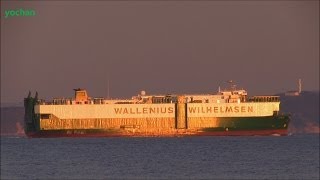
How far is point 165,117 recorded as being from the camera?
131 meters

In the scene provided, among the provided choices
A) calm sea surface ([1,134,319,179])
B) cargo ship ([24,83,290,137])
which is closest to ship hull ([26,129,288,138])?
cargo ship ([24,83,290,137])

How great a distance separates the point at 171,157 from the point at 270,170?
1510 centimetres

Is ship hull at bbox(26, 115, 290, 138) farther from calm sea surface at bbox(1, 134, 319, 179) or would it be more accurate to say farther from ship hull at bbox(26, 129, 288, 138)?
calm sea surface at bbox(1, 134, 319, 179)

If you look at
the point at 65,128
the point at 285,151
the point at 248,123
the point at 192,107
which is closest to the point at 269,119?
the point at 248,123

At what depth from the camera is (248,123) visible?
419ft

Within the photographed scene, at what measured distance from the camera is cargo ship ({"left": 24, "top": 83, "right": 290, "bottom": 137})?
129 metres

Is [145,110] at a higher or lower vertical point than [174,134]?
higher

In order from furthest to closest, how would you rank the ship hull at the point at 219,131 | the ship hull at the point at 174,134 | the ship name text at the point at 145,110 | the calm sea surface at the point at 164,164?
the ship name text at the point at 145,110 < the ship hull at the point at 219,131 < the ship hull at the point at 174,134 < the calm sea surface at the point at 164,164

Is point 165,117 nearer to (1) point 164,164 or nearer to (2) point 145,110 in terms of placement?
(2) point 145,110

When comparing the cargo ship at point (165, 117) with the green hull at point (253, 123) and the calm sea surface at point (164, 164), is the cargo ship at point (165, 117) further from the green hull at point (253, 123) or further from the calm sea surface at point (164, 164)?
the calm sea surface at point (164, 164)

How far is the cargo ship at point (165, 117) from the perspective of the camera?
128625mm

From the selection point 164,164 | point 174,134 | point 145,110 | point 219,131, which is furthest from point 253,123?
point 164,164

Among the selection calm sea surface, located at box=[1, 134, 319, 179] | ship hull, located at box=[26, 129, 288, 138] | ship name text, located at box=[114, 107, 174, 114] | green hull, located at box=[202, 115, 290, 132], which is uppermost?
ship name text, located at box=[114, 107, 174, 114]

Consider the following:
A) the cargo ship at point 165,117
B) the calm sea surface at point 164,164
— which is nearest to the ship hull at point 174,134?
the cargo ship at point 165,117
